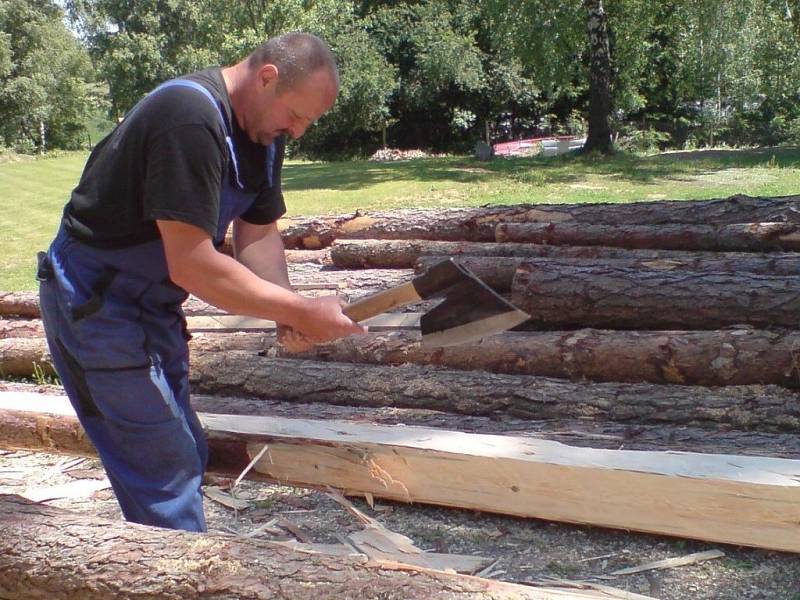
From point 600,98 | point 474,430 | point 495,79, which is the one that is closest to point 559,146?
point 600,98

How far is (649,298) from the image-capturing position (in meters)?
4.35

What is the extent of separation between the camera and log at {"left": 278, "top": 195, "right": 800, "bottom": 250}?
611 centimetres

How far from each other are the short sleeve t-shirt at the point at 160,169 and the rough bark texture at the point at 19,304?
13.5 ft

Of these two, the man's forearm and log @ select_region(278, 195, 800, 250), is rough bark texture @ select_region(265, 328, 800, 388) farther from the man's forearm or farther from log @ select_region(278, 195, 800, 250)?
log @ select_region(278, 195, 800, 250)

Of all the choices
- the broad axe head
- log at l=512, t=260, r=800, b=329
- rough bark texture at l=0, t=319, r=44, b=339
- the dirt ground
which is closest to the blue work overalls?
the broad axe head

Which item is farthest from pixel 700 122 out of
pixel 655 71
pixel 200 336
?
pixel 200 336

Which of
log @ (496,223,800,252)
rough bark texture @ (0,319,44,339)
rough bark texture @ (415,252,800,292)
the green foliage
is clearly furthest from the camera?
the green foliage

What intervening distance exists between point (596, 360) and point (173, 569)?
2.50m

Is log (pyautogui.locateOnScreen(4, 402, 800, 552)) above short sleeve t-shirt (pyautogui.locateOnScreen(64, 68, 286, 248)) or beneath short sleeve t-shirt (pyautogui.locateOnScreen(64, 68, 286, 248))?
beneath

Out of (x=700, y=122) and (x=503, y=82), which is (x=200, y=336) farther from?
(x=700, y=122)

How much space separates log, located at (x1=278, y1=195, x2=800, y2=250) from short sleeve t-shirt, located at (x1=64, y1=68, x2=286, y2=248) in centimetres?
462

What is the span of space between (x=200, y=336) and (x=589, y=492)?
9.49 ft

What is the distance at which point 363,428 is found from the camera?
335 centimetres

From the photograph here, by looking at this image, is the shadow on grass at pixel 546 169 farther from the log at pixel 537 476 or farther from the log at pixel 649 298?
the log at pixel 537 476
